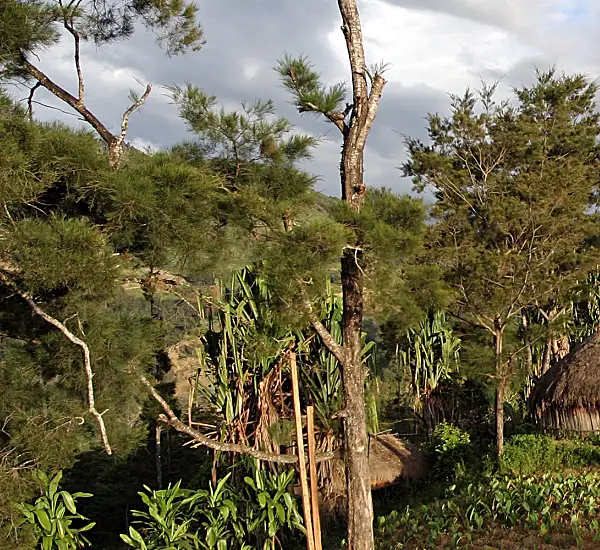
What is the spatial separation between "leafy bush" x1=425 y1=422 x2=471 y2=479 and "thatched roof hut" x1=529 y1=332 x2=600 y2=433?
1.03 m

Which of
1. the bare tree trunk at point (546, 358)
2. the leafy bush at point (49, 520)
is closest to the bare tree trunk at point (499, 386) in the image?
the bare tree trunk at point (546, 358)

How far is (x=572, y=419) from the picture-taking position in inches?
281

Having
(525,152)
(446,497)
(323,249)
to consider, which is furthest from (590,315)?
(323,249)

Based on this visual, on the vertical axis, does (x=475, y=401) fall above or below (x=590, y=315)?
below

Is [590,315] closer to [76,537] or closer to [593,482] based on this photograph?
[593,482]

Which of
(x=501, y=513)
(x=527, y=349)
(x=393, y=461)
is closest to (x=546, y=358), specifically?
(x=527, y=349)

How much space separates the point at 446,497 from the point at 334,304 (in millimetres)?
2403

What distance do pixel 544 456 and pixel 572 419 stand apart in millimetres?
694

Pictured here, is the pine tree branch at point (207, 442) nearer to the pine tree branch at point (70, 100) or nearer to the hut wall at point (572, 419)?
the pine tree branch at point (70, 100)

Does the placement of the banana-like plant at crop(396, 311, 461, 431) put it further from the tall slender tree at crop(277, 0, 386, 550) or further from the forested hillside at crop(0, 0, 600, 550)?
the tall slender tree at crop(277, 0, 386, 550)

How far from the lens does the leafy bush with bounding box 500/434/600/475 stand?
649 centimetres

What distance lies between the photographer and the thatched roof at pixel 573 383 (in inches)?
277

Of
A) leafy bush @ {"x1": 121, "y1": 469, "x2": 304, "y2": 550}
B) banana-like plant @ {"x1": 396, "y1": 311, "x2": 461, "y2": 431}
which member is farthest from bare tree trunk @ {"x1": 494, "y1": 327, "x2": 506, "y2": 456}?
leafy bush @ {"x1": 121, "y1": 469, "x2": 304, "y2": 550}

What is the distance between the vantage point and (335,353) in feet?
12.6
